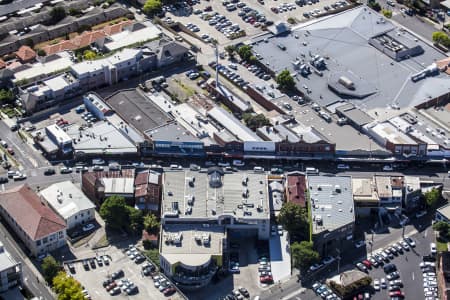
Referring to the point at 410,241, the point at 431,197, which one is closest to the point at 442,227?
the point at 410,241

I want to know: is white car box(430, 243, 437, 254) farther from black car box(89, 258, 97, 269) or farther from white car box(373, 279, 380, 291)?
black car box(89, 258, 97, 269)

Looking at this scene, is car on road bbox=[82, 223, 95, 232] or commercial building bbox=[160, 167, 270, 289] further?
car on road bbox=[82, 223, 95, 232]

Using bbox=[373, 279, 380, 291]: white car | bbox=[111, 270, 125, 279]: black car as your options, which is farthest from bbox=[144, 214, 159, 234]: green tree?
bbox=[373, 279, 380, 291]: white car

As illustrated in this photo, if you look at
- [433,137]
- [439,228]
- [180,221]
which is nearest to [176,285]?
[180,221]

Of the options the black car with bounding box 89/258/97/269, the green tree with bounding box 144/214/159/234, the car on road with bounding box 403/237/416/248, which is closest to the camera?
the black car with bounding box 89/258/97/269

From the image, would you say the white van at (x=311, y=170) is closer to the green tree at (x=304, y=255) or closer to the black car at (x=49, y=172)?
the green tree at (x=304, y=255)

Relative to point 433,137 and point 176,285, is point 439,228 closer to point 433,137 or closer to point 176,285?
point 433,137
